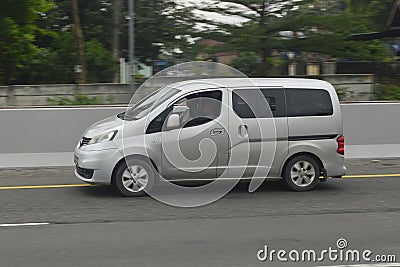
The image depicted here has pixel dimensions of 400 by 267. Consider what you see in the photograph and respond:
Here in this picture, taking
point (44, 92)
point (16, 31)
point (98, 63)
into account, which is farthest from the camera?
point (98, 63)

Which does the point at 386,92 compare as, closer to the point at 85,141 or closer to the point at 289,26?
the point at 289,26

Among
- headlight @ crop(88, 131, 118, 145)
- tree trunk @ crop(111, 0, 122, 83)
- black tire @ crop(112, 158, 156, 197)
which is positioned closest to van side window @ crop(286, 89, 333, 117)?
black tire @ crop(112, 158, 156, 197)

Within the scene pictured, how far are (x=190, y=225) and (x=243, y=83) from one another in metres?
3.00

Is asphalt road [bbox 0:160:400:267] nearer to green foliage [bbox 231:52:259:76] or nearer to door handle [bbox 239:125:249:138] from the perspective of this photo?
door handle [bbox 239:125:249:138]

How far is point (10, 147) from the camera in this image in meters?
13.3

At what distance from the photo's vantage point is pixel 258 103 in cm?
1072

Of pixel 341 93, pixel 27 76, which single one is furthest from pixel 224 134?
pixel 27 76

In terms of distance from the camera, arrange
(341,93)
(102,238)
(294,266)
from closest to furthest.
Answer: (294,266), (102,238), (341,93)

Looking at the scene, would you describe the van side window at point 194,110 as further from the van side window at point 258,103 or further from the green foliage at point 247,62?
the green foliage at point 247,62

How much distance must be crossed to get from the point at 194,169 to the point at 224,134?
71cm

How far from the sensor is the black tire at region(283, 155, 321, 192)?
10.9 m

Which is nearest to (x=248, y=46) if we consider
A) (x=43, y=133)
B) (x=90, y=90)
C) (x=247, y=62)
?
(x=247, y=62)

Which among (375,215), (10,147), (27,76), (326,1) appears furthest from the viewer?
(27,76)

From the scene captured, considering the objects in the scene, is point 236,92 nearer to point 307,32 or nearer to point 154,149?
point 154,149
